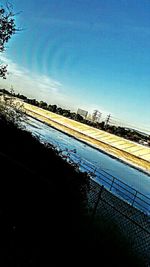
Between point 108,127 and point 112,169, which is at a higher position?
point 108,127

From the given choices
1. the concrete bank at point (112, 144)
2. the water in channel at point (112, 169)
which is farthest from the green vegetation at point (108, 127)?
the water in channel at point (112, 169)

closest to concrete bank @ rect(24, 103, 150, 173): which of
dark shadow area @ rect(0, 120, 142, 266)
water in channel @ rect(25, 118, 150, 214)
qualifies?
water in channel @ rect(25, 118, 150, 214)

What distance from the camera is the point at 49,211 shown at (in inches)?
301

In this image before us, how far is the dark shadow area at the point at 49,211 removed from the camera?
6902 mm

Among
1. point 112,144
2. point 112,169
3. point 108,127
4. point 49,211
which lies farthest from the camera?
point 108,127

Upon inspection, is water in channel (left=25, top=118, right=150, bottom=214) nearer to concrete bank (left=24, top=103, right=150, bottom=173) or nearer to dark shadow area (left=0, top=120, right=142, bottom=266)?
concrete bank (left=24, top=103, right=150, bottom=173)

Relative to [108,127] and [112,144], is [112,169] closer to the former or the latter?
[112,144]

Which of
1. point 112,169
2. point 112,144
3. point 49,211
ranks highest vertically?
point 49,211

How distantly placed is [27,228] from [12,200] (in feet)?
2.77

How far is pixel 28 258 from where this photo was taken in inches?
236

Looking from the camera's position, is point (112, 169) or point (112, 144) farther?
point (112, 144)

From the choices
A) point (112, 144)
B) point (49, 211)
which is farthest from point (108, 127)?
point (49, 211)

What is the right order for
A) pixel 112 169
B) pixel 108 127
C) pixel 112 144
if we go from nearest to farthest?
pixel 112 169 → pixel 112 144 → pixel 108 127

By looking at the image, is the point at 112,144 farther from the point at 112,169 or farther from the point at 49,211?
the point at 49,211
